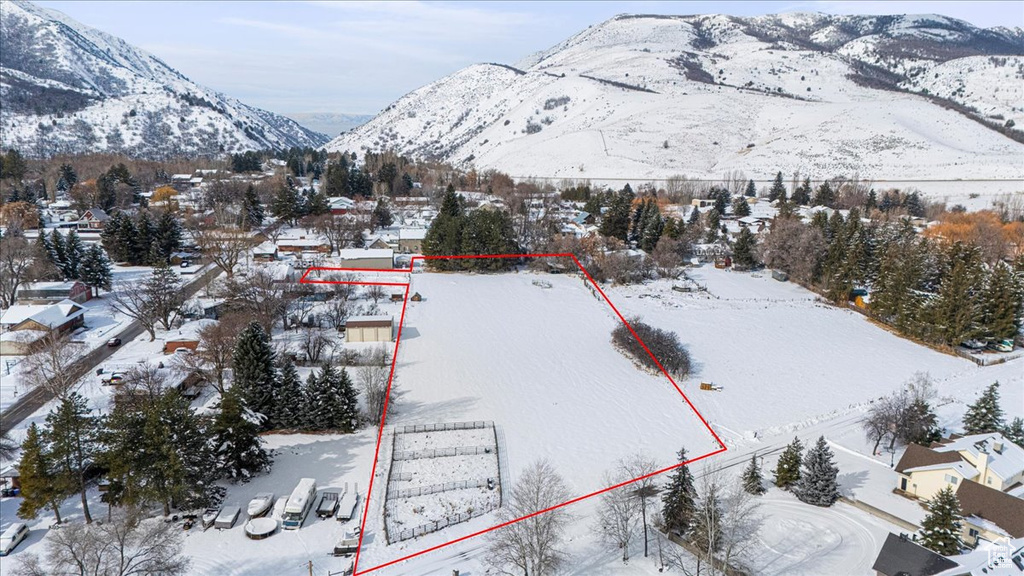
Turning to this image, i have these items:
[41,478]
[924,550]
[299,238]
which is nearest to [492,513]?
→ [924,550]

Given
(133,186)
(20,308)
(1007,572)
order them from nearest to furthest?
1. (1007,572)
2. (20,308)
3. (133,186)

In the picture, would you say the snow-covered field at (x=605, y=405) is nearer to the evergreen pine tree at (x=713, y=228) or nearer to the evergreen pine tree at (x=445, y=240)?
the evergreen pine tree at (x=445, y=240)

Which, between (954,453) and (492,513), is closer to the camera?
(492,513)

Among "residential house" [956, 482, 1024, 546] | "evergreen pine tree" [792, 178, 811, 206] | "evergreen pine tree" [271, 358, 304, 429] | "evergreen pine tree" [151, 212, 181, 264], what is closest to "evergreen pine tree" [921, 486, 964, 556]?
"residential house" [956, 482, 1024, 546]

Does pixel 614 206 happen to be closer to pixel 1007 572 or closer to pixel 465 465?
pixel 465 465

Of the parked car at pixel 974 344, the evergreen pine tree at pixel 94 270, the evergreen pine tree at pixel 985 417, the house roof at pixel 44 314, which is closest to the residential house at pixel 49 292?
the evergreen pine tree at pixel 94 270
